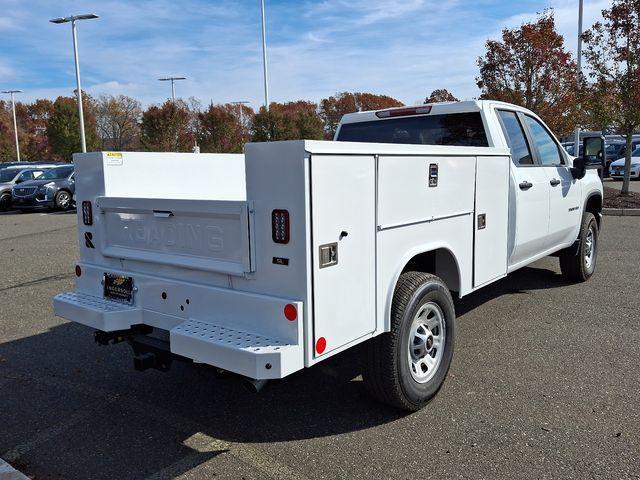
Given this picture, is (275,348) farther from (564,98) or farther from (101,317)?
(564,98)

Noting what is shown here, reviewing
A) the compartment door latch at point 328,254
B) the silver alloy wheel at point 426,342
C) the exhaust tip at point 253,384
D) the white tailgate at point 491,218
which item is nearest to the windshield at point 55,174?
the white tailgate at point 491,218

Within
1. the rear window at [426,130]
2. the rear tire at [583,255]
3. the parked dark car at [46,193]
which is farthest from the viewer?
the parked dark car at [46,193]

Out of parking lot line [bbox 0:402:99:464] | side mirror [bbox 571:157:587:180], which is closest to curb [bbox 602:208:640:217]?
side mirror [bbox 571:157:587:180]

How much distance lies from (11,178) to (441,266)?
2257cm

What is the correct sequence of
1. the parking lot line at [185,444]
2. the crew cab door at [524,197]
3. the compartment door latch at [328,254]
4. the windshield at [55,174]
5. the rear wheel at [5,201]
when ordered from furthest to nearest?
the rear wheel at [5,201] < the windshield at [55,174] < the crew cab door at [524,197] < the parking lot line at [185,444] < the compartment door latch at [328,254]

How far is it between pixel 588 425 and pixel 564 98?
643 inches

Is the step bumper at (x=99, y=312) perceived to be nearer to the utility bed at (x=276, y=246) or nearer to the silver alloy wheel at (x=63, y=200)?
the utility bed at (x=276, y=246)

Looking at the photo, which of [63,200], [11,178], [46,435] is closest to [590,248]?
[46,435]

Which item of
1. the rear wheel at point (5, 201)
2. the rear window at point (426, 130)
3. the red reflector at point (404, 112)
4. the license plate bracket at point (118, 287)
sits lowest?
the rear wheel at point (5, 201)

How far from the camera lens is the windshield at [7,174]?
22.6m

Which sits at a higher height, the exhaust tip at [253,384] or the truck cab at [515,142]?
the truck cab at [515,142]

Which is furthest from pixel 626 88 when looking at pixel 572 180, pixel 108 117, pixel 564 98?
pixel 108 117

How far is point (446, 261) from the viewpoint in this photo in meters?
4.34

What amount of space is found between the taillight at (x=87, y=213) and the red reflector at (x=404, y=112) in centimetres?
304
